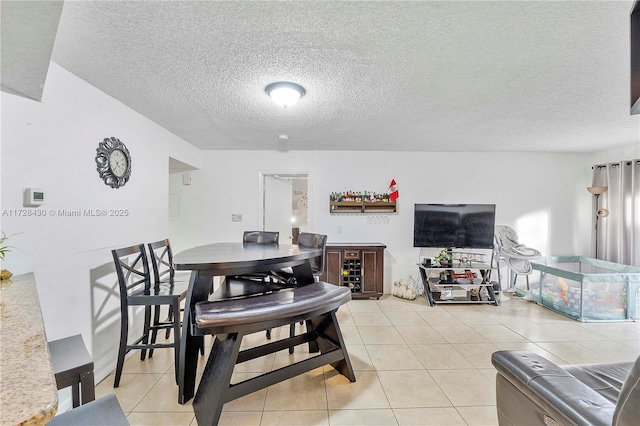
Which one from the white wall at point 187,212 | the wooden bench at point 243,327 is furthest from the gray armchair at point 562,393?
the white wall at point 187,212

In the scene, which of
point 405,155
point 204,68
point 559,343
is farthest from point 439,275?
point 204,68

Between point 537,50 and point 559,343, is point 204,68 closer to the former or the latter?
point 537,50

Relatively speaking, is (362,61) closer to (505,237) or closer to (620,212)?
(505,237)

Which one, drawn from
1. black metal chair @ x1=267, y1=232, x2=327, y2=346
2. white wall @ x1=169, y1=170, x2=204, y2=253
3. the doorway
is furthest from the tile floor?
white wall @ x1=169, y1=170, x2=204, y2=253

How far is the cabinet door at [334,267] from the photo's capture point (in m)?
4.16

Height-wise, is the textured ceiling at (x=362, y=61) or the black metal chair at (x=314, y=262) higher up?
the textured ceiling at (x=362, y=61)

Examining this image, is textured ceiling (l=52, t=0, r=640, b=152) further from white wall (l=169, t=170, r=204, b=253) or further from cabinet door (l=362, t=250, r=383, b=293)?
cabinet door (l=362, t=250, r=383, b=293)

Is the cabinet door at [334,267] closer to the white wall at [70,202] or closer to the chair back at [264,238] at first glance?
the chair back at [264,238]

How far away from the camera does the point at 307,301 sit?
1754 millimetres

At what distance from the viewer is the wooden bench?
153cm

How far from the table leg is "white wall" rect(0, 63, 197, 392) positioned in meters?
0.84

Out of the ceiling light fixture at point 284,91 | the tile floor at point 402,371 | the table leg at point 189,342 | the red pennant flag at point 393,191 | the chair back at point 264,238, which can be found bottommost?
the tile floor at point 402,371

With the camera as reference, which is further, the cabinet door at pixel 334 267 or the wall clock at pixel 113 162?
the cabinet door at pixel 334 267

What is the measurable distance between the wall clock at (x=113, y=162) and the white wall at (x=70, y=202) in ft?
0.16
